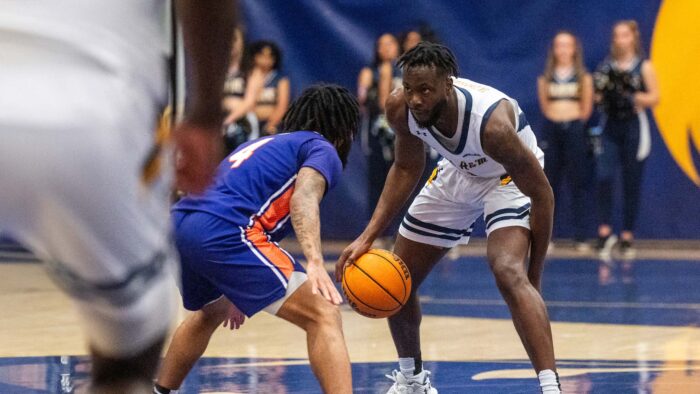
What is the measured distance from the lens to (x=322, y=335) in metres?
5.60

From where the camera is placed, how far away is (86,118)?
2.48 metres

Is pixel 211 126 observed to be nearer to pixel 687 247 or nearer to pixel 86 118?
pixel 86 118

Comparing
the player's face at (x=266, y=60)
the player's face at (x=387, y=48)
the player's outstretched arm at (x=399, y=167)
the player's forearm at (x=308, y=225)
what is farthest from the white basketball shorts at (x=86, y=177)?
the player's face at (x=266, y=60)

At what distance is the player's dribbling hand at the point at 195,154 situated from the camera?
266 centimetres

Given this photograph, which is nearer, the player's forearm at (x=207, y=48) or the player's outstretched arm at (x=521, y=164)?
the player's forearm at (x=207, y=48)

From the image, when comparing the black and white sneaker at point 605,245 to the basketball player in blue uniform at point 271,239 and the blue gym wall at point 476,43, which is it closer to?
the blue gym wall at point 476,43

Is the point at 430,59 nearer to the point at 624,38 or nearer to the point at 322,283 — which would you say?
the point at 322,283

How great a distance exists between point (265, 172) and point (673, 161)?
10.1m

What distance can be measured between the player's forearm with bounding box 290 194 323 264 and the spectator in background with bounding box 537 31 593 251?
961 cm

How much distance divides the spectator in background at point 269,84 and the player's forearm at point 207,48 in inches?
504

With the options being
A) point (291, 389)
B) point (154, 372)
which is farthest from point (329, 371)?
point (154, 372)

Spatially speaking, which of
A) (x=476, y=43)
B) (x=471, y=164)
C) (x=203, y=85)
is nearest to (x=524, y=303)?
(x=471, y=164)

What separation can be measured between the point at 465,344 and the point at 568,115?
22.1 ft

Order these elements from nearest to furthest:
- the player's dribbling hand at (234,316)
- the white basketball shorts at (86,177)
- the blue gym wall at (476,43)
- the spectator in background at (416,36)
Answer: the white basketball shorts at (86,177)
the player's dribbling hand at (234,316)
the spectator in background at (416,36)
the blue gym wall at (476,43)
